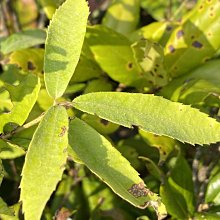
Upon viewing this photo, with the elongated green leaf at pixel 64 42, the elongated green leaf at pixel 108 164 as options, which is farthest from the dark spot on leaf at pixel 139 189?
the elongated green leaf at pixel 64 42

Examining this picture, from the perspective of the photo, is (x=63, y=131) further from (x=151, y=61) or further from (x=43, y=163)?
(x=151, y=61)

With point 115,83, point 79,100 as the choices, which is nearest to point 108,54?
point 115,83

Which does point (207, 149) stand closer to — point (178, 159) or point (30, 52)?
point (178, 159)

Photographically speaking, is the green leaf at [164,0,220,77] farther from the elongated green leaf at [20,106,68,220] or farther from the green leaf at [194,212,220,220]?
the elongated green leaf at [20,106,68,220]

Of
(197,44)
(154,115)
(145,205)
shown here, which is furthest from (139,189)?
(197,44)

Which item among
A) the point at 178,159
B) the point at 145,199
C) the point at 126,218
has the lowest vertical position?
the point at 126,218

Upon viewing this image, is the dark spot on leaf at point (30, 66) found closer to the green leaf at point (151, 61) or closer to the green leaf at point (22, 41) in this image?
the green leaf at point (22, 41)
